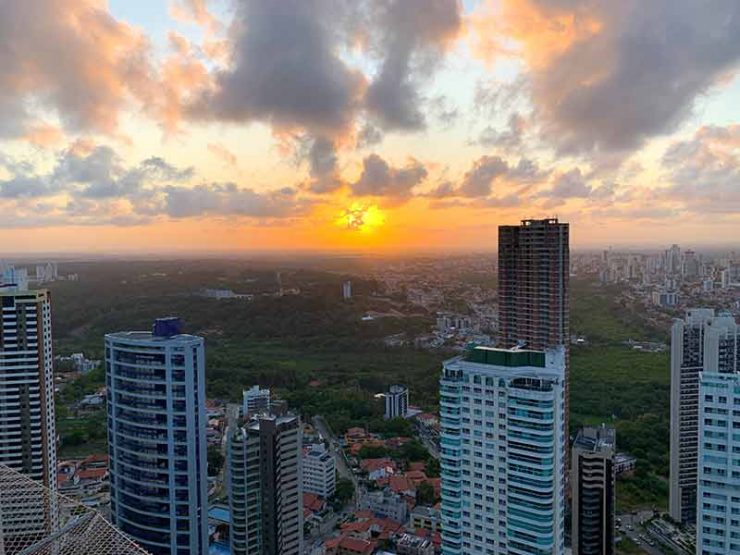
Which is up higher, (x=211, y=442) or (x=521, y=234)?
(x=521, y=234)

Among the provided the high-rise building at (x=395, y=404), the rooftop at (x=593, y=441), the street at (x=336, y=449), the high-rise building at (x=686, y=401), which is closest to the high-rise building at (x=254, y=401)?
the street at (x=336, y=449)

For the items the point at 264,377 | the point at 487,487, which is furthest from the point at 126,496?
the point at 264,377

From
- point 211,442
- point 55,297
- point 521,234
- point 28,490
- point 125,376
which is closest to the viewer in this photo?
point 28,490

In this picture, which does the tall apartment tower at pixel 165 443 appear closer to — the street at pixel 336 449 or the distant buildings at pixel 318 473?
the distant buildings at pixel 318 473

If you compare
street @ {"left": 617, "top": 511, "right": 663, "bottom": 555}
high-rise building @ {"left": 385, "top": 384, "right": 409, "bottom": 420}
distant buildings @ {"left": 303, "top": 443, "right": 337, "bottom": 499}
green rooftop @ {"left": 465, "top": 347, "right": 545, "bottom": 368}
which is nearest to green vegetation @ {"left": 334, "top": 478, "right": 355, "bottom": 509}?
distant buildings @ {"left": 303, "top": 443, "right": 337, "bottom": 499}

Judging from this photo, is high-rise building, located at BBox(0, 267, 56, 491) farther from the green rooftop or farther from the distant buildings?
the green rooftop

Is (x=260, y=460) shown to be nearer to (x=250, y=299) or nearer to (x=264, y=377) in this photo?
(x=264, y=377)
